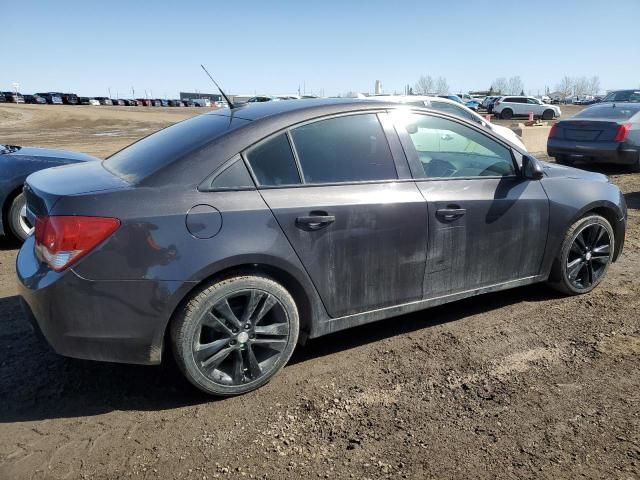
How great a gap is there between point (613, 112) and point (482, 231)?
9366 mm

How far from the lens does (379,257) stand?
3244 mm

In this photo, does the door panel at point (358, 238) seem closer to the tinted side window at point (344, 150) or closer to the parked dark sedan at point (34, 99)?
the tinted side window at point (344, 150)

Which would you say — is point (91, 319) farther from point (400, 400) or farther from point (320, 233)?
point (400, 400)

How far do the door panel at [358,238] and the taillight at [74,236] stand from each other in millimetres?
870

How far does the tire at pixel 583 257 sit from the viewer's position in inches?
163

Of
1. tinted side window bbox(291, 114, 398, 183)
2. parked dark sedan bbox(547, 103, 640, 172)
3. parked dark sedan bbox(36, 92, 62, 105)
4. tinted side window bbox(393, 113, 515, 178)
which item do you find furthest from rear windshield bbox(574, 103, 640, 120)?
parked dark sedan bbox(36, 92, 62, 105)

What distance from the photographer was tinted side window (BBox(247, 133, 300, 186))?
2.99 meters

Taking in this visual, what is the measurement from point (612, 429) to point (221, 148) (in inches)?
102

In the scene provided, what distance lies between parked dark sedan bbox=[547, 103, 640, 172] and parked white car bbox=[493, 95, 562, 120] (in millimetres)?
31122

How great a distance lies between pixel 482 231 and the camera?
11.8 ft

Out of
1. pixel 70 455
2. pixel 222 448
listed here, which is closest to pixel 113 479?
pixel 70 455

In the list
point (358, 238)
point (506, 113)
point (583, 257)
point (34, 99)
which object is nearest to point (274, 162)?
point (358, 238)

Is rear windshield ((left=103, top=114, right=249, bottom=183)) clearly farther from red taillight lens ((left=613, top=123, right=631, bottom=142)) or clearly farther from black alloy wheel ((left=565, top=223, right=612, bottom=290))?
red taillight lens ((left=613, top=123, right=631, bottom=142))

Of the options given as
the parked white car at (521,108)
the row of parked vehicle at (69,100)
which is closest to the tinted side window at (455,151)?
the parked white car at (521,108)
